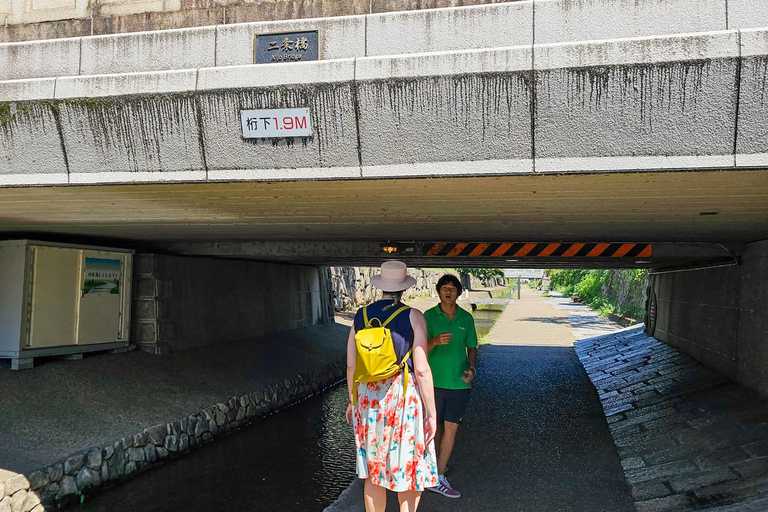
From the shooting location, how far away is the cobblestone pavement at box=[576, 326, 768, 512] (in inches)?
199

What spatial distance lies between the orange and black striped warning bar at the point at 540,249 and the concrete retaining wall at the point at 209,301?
190 inches

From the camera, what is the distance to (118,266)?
977cm

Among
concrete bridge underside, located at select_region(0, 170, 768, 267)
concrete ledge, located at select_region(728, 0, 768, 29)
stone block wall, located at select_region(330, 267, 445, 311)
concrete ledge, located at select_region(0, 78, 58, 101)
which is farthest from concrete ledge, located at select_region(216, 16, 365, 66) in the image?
stone block wall, located at select_region(330, 267, 445, 311)

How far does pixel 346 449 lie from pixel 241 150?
514 centimetres

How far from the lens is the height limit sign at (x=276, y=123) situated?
4.78 metres

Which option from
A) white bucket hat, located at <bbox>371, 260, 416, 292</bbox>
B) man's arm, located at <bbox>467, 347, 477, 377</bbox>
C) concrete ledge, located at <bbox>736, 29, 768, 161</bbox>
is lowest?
man's arm, located at <bbox>467, 347, 477, 377</bbox>

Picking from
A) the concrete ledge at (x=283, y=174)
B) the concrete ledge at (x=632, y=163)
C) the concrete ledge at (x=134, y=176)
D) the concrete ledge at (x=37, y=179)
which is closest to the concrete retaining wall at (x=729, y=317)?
the concrete ledge at (x=632, y=163)

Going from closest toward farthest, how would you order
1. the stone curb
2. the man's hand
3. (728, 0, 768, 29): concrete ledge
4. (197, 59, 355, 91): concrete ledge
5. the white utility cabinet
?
(728, 0, 768, 29): concrete ledge, (197, 59, 355, 91): concrete ledge, the man's hand, the stone curb, the white utility cabinet

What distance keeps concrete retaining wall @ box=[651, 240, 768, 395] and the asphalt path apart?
1.92 metres

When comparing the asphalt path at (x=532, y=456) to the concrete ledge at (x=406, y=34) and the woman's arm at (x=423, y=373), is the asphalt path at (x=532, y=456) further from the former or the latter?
the concrete ledge at (x=406, y=34)

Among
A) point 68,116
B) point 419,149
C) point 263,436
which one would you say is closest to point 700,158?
point 419,149

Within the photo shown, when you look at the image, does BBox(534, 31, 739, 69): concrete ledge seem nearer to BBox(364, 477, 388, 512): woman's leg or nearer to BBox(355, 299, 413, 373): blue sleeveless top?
BBox(355, 299, 413, 373): blue sleeveless top

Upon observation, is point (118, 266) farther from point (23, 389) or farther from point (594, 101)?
point (594, 101)

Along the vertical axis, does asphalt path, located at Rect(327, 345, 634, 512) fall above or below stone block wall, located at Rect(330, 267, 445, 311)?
below
